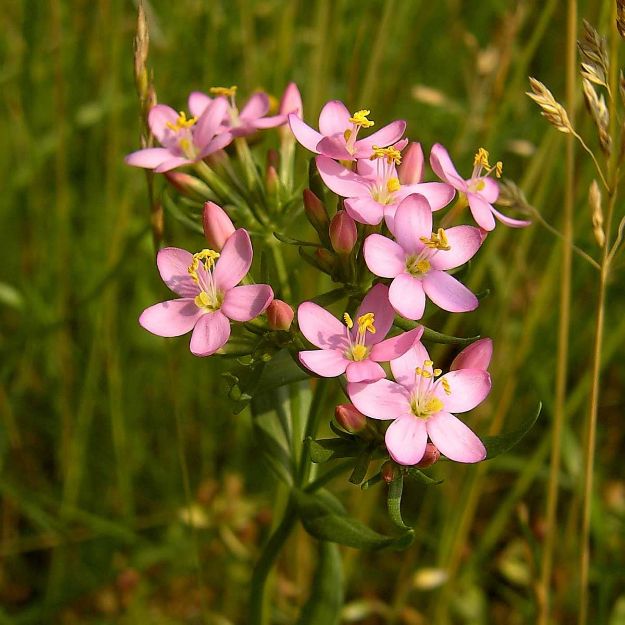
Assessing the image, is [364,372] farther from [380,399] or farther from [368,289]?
[368,289]

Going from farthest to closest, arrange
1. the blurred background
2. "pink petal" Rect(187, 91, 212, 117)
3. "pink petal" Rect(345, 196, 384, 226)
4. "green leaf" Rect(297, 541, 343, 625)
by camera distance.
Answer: the blurred background → "pink petal" Rect(187, 91, 212, 117) → "green leaf" Rect(297, 541, 343, 625) → "pink petal" Rect(345, 196, 384, 226)

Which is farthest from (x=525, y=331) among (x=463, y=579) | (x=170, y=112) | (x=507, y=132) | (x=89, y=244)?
(x=89, y=244)

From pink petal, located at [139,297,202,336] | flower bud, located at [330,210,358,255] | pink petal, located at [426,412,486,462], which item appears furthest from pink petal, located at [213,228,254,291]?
pink petal, located at [426,412,486,462]

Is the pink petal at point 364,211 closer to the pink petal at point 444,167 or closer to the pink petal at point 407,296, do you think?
the pink petal at point 407,296

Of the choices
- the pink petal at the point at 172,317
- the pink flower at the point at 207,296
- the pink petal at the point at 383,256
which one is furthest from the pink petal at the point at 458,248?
the pink petal at the point at 172,317

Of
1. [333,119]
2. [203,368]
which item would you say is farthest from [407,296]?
[203,368]

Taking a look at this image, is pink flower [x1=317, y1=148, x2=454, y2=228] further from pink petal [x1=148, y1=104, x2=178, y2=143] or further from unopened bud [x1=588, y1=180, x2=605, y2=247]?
pink petal [x1=148, y1=104, x2=178, y2=143]

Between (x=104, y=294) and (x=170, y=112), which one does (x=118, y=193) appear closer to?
(x=104, y=294)
